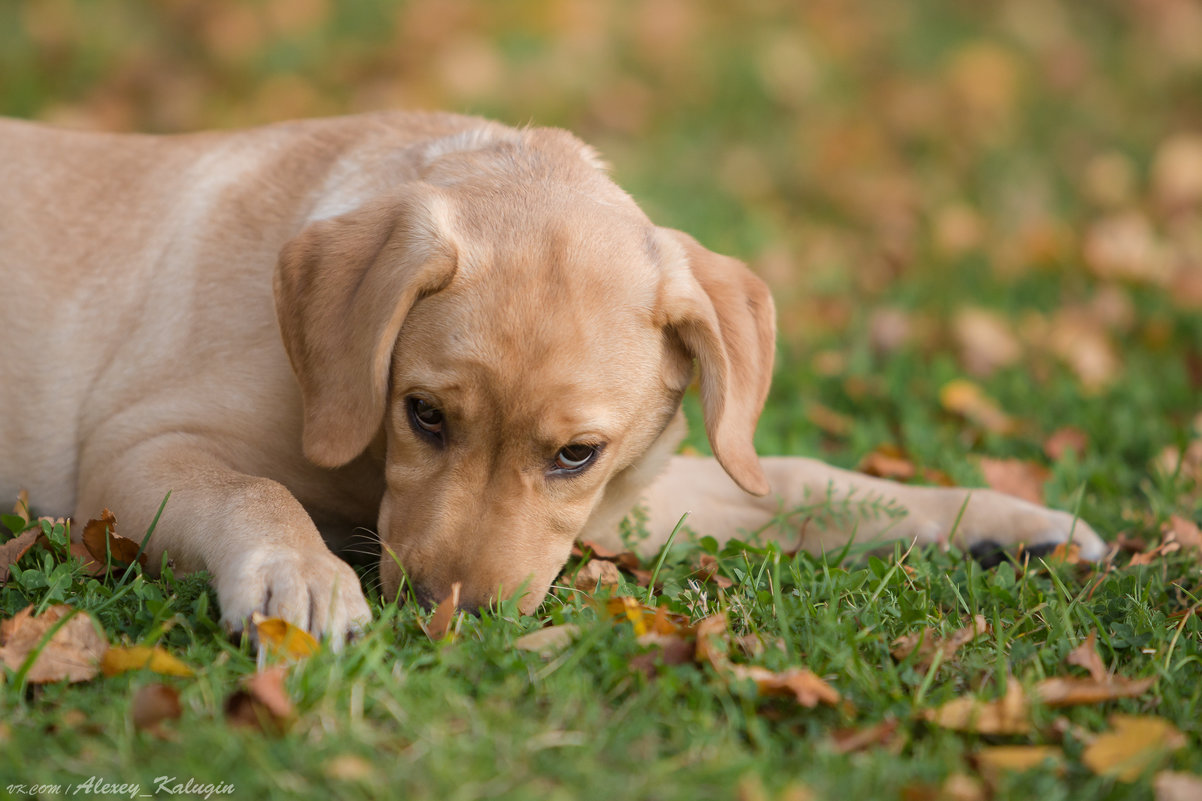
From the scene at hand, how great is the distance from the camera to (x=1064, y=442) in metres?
4.93

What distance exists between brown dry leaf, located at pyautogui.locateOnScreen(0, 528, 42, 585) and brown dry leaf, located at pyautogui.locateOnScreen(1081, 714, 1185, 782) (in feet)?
8.58

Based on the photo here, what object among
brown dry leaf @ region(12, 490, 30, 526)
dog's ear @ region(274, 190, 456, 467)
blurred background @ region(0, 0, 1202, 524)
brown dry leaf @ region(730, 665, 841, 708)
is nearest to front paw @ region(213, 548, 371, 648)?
dog's ear @ region(274, 190, 456, 467)

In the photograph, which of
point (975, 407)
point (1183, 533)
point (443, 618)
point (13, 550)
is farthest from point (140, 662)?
point (975, 407)

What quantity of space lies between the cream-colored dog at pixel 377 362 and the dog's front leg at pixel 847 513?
1 centimetres

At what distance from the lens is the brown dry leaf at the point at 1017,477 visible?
441cm

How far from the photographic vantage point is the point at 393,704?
2.36m

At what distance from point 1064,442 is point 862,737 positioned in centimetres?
293

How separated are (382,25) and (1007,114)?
543 centimetres

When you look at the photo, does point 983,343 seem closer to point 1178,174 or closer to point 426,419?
point 426,419

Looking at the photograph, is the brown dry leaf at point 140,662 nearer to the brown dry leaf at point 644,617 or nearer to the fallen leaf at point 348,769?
the fallen leaf at point 348,769

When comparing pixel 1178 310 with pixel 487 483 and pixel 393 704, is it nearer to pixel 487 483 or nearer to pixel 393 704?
pixel 487 483

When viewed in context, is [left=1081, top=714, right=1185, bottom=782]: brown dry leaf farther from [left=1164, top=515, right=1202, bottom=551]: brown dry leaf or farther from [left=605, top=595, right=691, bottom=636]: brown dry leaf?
[left=1164, top=515, right=1202, bottom=551]: brown dry leaf

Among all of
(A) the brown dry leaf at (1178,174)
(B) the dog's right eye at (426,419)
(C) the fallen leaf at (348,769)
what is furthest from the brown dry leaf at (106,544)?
(A) the brown dry leaf at (1178,174)

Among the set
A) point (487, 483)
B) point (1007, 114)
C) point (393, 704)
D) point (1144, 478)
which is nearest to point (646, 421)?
point (487, 483)
